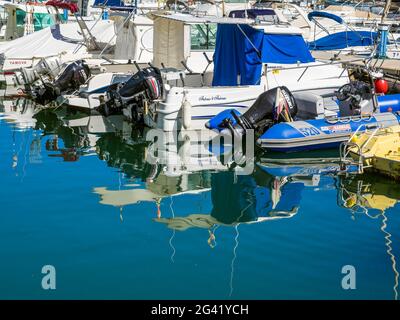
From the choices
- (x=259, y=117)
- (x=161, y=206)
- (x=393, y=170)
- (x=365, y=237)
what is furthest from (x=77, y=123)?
(x=365, y=237)

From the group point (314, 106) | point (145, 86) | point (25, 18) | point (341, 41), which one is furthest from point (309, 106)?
point (25, 18)

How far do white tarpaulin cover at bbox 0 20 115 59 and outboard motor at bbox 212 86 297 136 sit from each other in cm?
1131

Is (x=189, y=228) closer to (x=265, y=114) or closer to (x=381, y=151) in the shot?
(x=381, y=151)

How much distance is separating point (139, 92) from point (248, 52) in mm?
2891

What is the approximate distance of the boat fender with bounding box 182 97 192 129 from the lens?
49.5 ft

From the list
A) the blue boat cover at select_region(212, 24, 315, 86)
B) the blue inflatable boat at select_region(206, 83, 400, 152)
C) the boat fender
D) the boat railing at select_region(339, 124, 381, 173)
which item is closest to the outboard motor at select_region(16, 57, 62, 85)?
the blue boat cover at select_region(212, 24, 315, 86)

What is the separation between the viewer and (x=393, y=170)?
11.3m

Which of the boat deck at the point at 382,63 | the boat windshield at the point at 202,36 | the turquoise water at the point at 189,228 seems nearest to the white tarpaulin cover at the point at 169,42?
the boat windshield at the point at 202,36

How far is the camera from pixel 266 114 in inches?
565

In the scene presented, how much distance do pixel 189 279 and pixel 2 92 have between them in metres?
17.8

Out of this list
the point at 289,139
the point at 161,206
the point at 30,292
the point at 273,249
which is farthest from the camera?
the point at 289,139

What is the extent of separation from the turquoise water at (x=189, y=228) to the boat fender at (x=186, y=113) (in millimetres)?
1469

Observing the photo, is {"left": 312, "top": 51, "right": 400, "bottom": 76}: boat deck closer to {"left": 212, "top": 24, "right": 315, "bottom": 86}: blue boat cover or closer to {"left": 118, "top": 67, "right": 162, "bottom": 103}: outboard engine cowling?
{"left": 212, "top": 24, "right": 315, "bottom": 86}: blue boat cover

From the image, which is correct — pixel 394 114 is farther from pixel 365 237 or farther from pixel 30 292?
pixel 30 292
